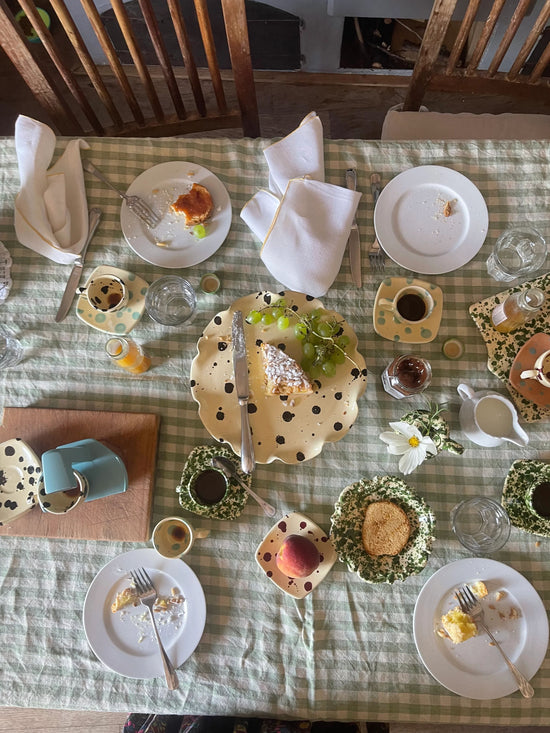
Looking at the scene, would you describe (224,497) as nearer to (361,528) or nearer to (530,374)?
(361,528)

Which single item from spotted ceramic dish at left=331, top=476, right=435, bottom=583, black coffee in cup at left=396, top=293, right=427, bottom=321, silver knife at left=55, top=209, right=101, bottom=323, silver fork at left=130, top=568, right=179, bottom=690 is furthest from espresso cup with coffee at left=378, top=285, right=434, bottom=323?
silver fork at left=130, top=568, right=179, bottom=690

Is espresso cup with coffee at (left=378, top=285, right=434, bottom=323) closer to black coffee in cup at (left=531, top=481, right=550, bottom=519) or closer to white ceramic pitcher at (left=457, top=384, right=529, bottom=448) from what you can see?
white ceramic pitcher at (left=457, top=384, right=529, bottom=448)

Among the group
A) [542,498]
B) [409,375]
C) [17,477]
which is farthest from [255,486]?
[542,498]

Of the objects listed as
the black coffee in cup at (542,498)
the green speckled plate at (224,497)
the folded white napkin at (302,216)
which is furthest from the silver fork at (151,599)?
the black coffee in cup at (542,498)

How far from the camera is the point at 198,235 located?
1.25 m

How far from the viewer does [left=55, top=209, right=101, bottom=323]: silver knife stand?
1.25 metres

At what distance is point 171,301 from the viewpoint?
1255 mm

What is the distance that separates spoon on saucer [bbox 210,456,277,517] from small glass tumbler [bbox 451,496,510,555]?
43cm

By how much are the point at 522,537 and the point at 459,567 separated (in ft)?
0.55

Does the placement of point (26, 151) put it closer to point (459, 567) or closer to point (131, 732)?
point (459, 567)

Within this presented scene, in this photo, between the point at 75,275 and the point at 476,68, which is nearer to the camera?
the point at 75,275

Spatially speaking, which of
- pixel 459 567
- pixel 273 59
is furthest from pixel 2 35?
pixel 459 567

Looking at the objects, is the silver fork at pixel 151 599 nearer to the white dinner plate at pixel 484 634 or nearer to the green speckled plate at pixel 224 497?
the green speckled plate at pixel 224 497

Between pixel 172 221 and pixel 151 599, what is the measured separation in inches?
35.5
